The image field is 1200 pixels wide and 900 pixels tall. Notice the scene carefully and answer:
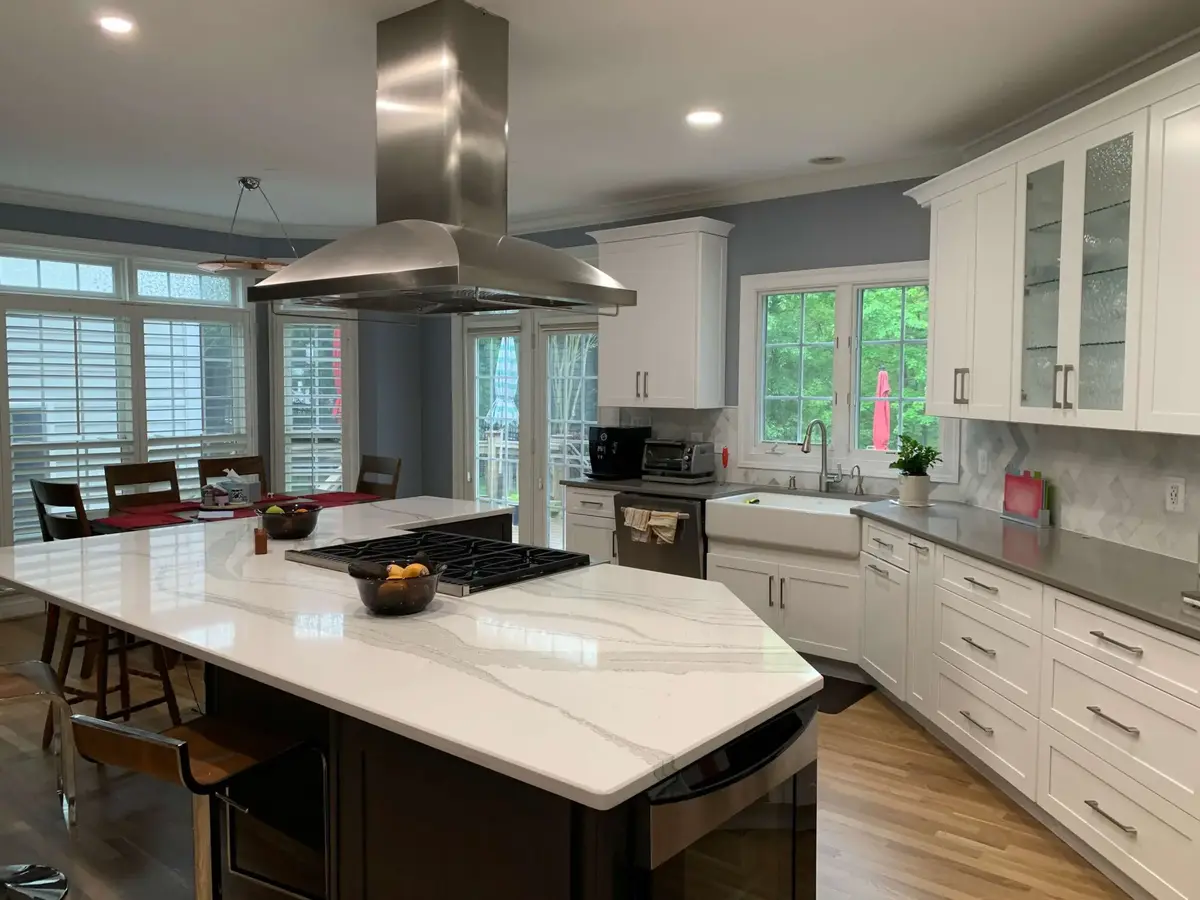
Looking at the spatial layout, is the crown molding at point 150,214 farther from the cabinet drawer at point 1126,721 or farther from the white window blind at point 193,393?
the cabinet drawer at point 1126,721

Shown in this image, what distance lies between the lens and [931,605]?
11.5 feet

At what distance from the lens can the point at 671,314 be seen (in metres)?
5.15

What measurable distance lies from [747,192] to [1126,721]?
355 cm

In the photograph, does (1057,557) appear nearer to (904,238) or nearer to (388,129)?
(904,238)

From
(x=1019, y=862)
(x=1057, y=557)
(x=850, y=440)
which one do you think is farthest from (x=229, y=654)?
(x=850, y=440)

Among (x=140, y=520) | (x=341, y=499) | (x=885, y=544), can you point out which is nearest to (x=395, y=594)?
(x=885, y=544)

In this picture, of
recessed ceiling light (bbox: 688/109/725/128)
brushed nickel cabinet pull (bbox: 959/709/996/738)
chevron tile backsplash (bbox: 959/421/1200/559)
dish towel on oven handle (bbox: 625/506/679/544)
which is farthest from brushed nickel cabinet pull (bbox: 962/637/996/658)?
recessed ceiling light (bbox: 688/109/725/128)

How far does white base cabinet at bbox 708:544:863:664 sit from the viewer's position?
13.8ft

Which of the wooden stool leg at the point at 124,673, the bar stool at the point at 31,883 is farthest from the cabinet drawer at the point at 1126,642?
the wooden stool leg at the point at 124,673

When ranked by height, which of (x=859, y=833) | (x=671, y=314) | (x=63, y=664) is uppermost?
(x=671, y=314)

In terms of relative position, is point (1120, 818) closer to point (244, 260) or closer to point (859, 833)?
point (859, 833)

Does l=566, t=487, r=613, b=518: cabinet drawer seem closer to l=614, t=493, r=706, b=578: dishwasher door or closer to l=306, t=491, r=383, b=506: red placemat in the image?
l=614, t=493, r=706, b=578: dishwasher door

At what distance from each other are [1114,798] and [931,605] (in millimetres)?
1084

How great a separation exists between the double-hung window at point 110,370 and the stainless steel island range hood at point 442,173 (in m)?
3.67
